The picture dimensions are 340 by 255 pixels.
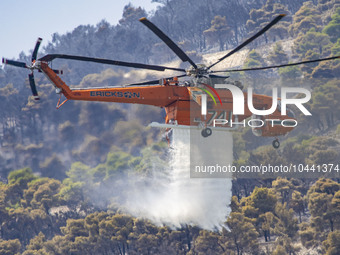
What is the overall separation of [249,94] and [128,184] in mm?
60282

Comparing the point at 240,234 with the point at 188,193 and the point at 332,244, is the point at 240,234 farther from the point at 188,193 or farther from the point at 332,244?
the point at 332,244

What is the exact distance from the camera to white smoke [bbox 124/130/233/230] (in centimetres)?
6981

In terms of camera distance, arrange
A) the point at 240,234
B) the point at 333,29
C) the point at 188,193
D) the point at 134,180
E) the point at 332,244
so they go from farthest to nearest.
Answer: the point at 333,29 → the point at 134,180 → the point at 240,234 → the point at 188,193 → the point at 332,244

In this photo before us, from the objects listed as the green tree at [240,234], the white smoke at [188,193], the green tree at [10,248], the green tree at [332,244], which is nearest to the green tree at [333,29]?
the white smoke at [188,193]

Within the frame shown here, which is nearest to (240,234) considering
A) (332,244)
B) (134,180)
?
(332,244)

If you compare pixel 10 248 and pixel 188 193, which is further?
pixel 10 248

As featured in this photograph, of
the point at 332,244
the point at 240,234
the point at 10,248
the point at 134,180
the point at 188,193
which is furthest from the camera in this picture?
the point at 134,180

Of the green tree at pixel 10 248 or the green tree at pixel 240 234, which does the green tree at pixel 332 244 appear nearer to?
the green tree at pixel 240 234

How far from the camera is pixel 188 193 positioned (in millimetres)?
74625

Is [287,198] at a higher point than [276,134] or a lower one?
lower

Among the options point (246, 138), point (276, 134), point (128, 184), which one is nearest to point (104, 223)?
point (128, 184)

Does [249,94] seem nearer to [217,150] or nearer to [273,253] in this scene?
[217,150]

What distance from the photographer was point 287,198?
91375 mm

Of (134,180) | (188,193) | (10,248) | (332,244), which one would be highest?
(188,193)
